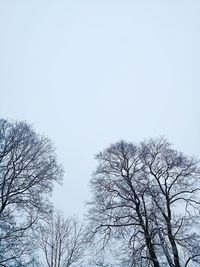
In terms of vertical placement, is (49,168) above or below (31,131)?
below

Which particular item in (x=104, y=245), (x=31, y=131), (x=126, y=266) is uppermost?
(x=31, y=131)

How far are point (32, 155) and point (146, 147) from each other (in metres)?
8.02

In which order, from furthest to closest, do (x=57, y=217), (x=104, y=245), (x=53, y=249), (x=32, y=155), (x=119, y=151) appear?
(x=57, y=217) < (x=53, y=249) < (x=119, y=151) < (x=104, y=245) < (x=32, y=155)

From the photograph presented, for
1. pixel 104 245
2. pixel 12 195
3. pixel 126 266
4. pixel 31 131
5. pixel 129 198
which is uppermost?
pixel 31 131

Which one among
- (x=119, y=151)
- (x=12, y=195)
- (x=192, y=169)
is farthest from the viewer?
(x=119, y=151)

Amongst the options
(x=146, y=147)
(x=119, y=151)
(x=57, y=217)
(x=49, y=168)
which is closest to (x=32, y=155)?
(x=49, y=168)

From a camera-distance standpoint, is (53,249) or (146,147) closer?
(146,147)

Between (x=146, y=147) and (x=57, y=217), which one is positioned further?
(x=57, y=217)

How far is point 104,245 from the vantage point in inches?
535

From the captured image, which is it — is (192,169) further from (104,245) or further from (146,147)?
(104,245)

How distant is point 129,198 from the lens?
13867 millimetres

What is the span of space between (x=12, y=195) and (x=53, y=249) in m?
9.50

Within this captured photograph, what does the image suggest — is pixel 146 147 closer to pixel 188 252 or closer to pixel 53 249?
pixel 188 252

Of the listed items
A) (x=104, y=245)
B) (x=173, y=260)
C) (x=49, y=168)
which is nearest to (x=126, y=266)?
(x=104, y=245)
